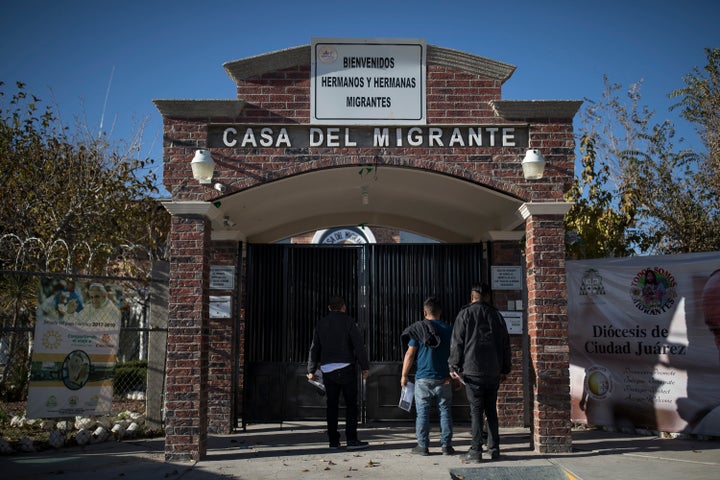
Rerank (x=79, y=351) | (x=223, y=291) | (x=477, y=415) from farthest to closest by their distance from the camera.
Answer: (x=223, y=291)
(x=79, y=351)
(x=477, y=415)

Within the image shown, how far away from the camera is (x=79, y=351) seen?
26.7 feet

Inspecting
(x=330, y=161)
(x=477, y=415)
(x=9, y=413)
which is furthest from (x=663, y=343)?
(x=9, y=413)

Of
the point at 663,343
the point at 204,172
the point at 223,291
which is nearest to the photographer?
the point at 204,172

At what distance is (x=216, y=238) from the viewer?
380 inches

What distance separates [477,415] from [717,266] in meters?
3.94

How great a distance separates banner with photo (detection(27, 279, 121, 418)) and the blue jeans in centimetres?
395

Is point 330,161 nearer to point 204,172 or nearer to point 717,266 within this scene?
point 204,172

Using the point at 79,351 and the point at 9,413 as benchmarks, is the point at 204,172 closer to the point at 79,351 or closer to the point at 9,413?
the point at 79,351

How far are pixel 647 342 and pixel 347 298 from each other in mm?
4302

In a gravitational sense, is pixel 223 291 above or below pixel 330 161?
below

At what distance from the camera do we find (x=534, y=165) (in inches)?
292

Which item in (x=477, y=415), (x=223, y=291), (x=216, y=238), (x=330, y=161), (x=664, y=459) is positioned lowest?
(x=664, y=459)

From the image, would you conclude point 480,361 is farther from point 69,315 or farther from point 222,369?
point 69,315

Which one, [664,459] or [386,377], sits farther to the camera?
[386,377]
